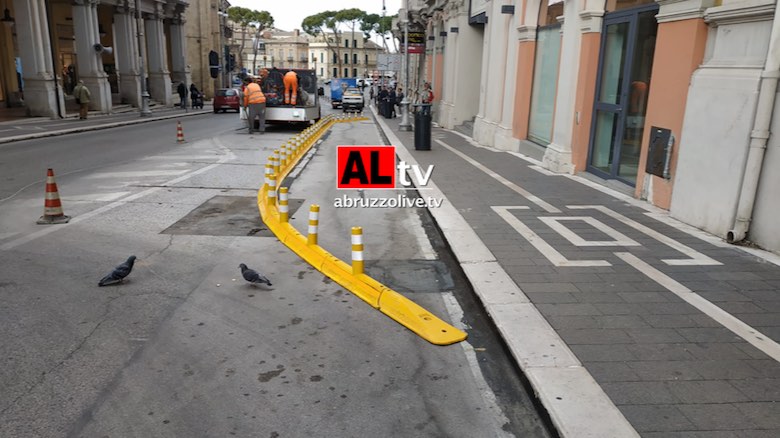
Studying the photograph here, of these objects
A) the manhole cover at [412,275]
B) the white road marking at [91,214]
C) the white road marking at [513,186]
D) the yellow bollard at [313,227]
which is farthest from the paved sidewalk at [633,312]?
the white road marking at [91,214]

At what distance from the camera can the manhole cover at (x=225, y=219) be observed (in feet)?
27.9

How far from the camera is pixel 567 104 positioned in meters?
13.5

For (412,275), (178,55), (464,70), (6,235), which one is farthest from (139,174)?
(178,55)

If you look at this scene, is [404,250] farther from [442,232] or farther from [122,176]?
[122,176]

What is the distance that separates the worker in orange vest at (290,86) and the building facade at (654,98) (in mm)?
8578

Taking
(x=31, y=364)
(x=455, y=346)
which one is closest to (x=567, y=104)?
(x=455, y=346)

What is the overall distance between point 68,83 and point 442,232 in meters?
40.5

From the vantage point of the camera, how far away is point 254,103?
2319 centimetres

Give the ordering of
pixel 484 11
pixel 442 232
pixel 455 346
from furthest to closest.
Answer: pixel 484 11 < pixel 442 232 < pixel 455 346

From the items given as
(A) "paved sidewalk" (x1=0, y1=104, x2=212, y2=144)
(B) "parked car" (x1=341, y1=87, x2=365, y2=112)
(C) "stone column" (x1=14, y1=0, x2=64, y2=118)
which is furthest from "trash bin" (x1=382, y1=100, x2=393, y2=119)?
(C) "stone column" (x1=14, y1=0, x2=64, y2=118)

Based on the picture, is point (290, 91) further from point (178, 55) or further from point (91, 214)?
point (178, 55)

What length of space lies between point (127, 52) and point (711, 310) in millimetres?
38141

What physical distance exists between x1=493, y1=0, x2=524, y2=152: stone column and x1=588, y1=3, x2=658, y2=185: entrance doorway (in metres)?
5.20

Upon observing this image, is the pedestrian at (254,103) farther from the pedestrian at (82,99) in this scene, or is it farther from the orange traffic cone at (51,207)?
the orange traffic cone at (51,207)
